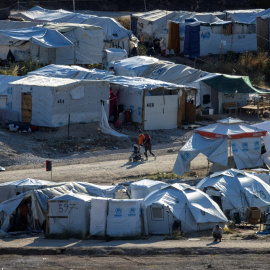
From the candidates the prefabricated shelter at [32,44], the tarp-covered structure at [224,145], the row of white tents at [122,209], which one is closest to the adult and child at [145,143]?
the tarp-covered structure at [224,145]

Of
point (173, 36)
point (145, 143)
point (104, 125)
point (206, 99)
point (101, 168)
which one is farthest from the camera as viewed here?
point (173, 36)

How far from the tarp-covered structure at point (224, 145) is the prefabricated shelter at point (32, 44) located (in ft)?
60.4

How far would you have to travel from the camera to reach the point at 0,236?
21.0 m

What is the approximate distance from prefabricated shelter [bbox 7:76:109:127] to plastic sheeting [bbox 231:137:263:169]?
28.0 ft

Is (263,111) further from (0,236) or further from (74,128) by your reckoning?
(0,236)

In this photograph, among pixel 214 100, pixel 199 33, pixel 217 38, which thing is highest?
pixel 199 33

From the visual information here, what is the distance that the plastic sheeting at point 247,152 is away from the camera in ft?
87.5

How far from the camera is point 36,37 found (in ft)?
142

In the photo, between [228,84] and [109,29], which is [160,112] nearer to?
[228,84]

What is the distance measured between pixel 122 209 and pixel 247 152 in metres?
7.81

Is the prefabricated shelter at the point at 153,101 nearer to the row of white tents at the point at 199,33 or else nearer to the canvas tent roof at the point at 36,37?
the canvas tent roof at the point at 36,37

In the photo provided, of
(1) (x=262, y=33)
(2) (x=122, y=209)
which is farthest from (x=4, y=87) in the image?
(1) (x=262, y=33)

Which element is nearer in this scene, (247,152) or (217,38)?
(247,152)

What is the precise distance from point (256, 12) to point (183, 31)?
10.9 meters
